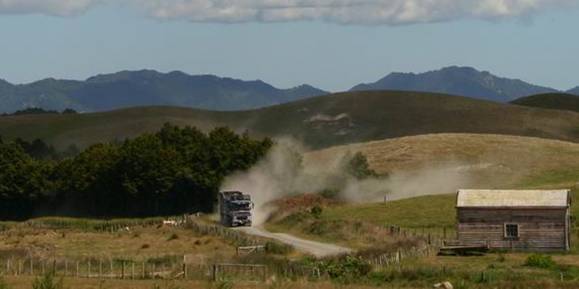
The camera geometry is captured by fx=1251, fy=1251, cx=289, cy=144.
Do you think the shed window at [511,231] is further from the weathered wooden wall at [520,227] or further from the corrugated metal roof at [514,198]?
the corrugated metal roof at [514,198]

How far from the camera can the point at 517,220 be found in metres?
75.1

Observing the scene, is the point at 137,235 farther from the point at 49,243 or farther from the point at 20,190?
the point at 20,190

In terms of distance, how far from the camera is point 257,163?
13200 cm

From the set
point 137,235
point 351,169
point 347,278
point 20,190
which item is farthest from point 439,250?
point 20,190

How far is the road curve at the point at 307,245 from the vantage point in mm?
73875

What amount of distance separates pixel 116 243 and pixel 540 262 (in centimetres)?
3556

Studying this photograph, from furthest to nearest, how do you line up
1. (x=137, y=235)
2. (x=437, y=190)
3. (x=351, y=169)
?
(x=351, y=169)
(x=437, y=190)
(x=137, y=235)

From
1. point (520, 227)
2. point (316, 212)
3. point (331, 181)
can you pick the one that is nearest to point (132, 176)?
point (331, 181)

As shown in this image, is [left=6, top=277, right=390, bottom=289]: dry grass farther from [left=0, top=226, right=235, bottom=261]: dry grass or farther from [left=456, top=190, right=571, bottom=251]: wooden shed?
[left=456, top=190, right=571, bottom=251]: wooden shed

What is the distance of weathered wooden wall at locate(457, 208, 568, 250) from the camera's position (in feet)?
244

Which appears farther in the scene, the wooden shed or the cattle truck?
the cattle truck

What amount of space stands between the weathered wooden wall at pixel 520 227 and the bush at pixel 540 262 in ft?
32.5

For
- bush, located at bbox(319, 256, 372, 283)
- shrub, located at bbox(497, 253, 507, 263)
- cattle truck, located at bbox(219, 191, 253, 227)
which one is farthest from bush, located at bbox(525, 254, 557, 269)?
cattle truck, located at bbox(219, 191, 253, 227)

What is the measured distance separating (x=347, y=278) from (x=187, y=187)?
7065 cm
